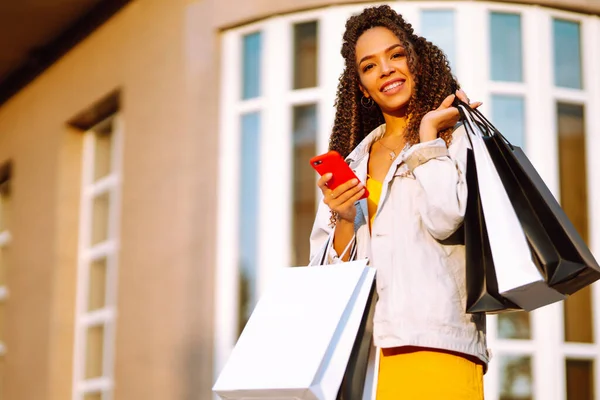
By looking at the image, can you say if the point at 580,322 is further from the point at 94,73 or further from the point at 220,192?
the point at 94,73

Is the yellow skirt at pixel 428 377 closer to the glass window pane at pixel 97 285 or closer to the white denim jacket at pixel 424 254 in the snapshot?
the white denim jacket at pixel 424 254

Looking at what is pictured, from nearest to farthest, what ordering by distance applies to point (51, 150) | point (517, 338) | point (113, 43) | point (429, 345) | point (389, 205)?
point (429, 345) → point (389, 205) → point (517, 338) → point (113, 43) → point (51, 150)

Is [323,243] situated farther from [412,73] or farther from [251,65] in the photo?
[251,65]

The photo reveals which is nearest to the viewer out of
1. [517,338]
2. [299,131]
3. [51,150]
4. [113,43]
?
[517,338]

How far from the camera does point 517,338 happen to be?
6.12m

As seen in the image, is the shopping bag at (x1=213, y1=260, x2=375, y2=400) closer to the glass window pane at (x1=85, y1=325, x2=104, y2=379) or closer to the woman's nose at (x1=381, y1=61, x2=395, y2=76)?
the woman's nose at (x1=381, y1=61, x2=395, y2=76)

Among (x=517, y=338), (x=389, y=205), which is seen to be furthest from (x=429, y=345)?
(x=517, y=338)

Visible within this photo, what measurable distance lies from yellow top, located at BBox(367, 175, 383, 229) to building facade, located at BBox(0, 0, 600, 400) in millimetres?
3415

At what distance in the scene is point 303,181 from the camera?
21.7 feet

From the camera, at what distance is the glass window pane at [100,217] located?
8.68 m

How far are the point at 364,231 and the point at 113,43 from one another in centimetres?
585

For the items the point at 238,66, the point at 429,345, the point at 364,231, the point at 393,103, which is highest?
the point at 238,66

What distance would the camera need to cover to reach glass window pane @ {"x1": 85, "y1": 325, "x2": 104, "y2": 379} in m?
8.38

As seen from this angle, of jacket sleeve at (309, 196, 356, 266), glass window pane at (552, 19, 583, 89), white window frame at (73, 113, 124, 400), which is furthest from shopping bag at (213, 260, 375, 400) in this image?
white window frame at (73, 113, 124, 400)
